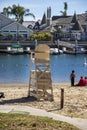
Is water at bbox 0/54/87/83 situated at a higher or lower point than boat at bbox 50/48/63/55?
higher

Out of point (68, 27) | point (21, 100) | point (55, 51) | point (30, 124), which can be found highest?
point (30, 124)

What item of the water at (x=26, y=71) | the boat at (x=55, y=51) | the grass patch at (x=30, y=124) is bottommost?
the boat at (x=55, y=51)

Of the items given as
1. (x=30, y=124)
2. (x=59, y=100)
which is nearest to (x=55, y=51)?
(x=59, y=100)

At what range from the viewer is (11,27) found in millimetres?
138125

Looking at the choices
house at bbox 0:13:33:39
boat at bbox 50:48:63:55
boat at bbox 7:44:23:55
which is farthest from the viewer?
house at bbox 0:13:33:39

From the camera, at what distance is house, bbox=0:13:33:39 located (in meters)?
138

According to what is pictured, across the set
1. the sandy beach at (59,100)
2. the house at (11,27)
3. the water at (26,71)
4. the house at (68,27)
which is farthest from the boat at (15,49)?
the sandy beach at (59,100)

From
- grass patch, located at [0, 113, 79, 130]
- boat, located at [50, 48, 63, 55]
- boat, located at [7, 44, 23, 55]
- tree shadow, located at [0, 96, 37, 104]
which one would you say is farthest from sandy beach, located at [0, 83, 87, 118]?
boat, located at [7, 44, 23, 55]

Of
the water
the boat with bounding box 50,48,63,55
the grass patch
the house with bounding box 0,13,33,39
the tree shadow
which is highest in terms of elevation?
the grass patch

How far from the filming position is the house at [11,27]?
138 metres

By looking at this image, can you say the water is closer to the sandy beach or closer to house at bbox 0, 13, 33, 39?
house at bbox 0, 13, 33, 39

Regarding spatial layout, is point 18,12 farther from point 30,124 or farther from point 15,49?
point 30,124

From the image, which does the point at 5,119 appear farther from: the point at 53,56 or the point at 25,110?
the point at 53,56

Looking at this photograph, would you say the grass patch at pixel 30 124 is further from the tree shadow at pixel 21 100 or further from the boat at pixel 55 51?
the boat at pixel 55 51
